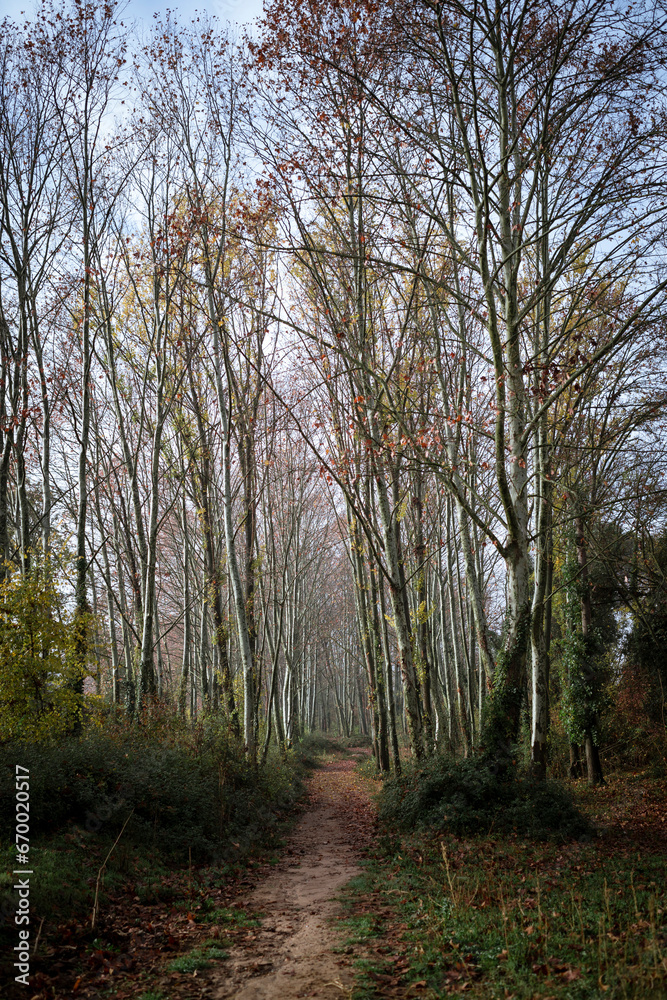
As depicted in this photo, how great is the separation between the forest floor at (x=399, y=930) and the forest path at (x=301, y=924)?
0.02 metres

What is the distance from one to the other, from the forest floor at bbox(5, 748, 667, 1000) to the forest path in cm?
2

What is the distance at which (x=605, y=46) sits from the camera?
7.30m

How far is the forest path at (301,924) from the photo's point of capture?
406 cm

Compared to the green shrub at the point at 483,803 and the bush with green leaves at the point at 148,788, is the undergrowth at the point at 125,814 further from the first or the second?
the green shrub at the point at 483,803

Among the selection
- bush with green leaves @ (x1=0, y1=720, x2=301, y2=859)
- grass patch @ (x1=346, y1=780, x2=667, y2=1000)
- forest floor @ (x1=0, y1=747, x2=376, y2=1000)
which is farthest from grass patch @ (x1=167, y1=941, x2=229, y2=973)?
bush with green leaves @ (x1=0, y1=720, x2=301, y2=859)

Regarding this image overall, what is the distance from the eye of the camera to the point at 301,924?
17.8ft

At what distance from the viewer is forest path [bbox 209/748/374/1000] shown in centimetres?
406

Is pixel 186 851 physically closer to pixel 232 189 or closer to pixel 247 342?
pixel 247 342

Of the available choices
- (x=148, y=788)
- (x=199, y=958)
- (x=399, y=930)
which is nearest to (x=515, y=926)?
(x=399, y=930)

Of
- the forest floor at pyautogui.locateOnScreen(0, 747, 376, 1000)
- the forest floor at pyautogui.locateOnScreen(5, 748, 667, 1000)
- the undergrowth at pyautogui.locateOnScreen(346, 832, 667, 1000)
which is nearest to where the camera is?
the undergrowth at pyautogui.locateOnScreen(346, 832, 667, 1000)

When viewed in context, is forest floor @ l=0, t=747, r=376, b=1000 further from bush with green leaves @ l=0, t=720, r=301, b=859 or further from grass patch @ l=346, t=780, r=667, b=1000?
bush with green leaves @ l=0, t=720, r=301, b=859

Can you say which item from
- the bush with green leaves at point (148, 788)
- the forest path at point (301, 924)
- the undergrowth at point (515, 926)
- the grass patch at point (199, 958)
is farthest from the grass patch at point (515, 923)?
the bush with green leaves at point (148, 788)

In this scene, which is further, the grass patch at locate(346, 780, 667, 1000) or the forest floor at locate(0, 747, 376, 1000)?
the forest floor at locate(0, 747, 376, 1000)

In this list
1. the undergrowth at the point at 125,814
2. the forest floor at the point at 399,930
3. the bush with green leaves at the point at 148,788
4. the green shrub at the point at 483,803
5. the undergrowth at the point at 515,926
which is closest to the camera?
the undergrowth at the point at 515,926
